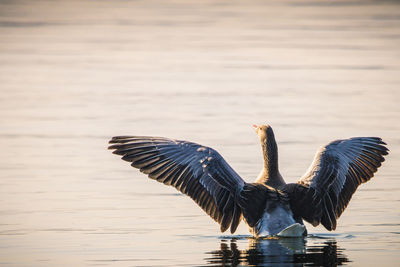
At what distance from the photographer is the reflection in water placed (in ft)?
33.1

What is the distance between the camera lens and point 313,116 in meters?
19.8

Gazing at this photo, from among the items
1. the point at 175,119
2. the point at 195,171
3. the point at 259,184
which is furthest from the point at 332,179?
the point at 175,119

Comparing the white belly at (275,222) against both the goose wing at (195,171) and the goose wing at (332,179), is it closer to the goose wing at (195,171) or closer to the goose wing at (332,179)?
the goose wing at (332,179)

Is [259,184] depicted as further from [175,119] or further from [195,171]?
[175,119]

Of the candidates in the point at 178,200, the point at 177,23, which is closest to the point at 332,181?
the point at 178,200

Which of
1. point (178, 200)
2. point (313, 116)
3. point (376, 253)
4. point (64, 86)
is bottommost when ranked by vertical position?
point (376, 253)

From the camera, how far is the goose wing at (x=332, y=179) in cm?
1162

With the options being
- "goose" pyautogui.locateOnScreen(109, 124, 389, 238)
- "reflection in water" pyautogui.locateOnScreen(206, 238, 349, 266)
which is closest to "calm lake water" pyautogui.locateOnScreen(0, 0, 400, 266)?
"reflection in water" pyautogui.locateOnScreen(206, 238, 349, 266)

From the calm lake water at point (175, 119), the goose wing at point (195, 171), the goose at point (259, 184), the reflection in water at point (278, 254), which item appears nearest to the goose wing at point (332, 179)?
the goose at point (259, 184)

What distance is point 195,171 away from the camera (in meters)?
11.9

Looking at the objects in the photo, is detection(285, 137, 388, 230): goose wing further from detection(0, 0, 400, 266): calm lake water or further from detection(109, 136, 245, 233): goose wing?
detection(109, 136, 245, 233): goose wing

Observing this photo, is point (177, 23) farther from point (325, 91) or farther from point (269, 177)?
point (269, 177)

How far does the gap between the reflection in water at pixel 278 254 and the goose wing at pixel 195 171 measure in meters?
0.55

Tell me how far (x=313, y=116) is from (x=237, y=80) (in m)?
4.87
